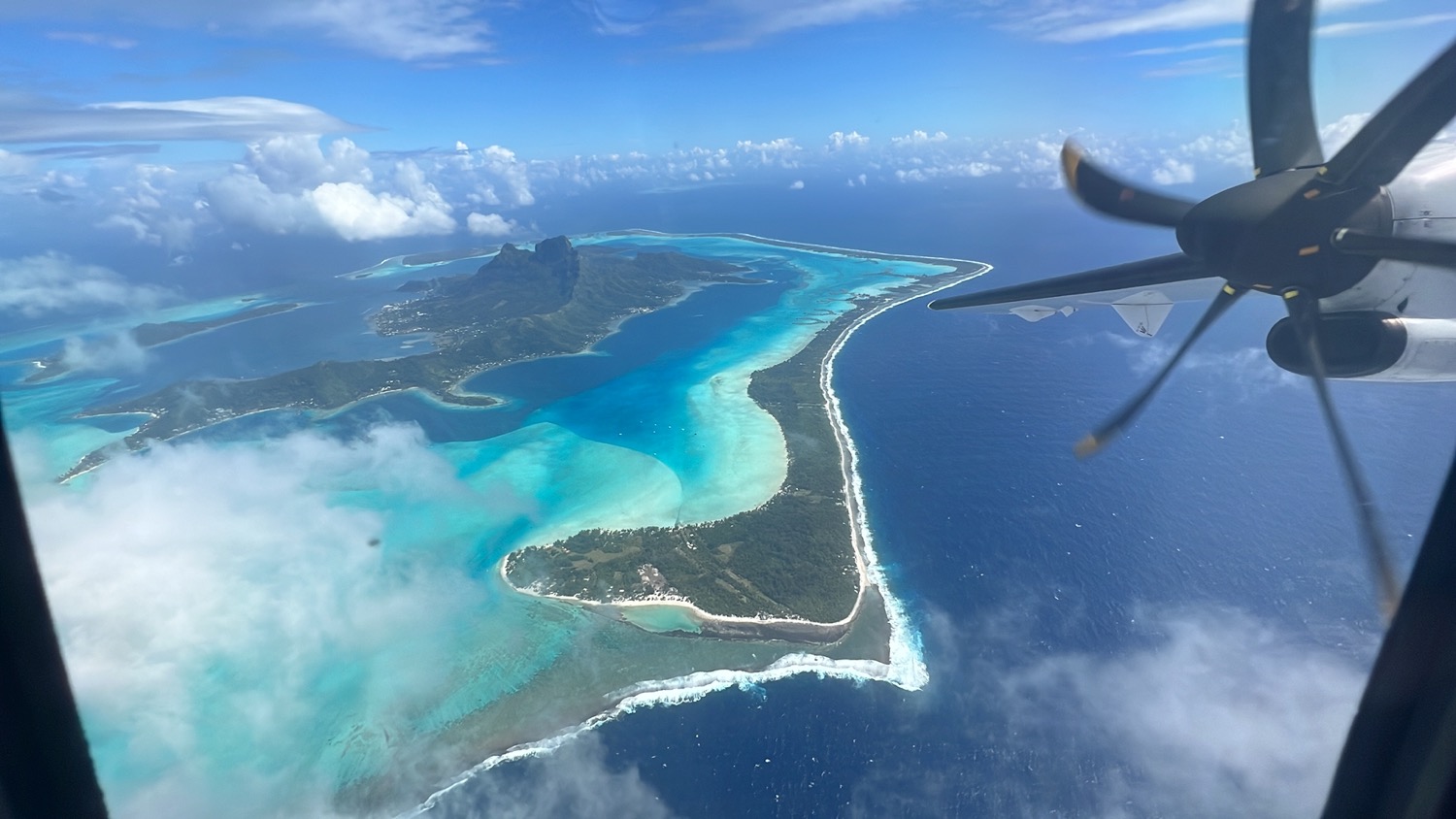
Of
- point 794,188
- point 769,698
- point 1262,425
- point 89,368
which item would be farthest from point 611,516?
point 794,188

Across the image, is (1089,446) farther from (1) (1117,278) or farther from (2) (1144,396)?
(1) (1117,278)

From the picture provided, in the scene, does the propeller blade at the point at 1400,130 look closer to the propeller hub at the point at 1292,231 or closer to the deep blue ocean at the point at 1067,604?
the propeller hub at the point at 1292,231

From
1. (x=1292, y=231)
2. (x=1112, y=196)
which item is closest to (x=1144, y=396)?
(x=1292, y=231)

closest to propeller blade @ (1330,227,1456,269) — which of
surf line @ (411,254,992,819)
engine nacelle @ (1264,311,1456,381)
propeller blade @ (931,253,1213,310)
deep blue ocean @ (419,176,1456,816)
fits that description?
propeller blade @ (931,253,1213,310)

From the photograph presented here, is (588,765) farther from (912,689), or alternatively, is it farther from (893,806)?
(912,689)

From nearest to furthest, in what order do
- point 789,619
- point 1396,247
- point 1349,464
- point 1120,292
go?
point 1349,464 → point 1396,247 → point 1120,292 → point 789,619
